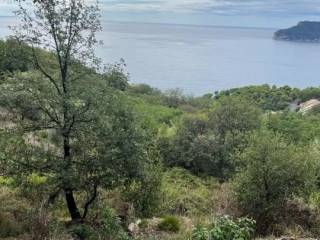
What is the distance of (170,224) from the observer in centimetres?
1067

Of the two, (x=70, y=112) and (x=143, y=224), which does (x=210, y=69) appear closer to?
(x=143, y=224)

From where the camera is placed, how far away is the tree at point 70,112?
30.9ft

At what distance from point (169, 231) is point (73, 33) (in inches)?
191

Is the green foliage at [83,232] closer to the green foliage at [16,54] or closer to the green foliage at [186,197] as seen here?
the green foliage at [16,54]

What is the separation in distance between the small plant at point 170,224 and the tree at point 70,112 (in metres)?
1.51

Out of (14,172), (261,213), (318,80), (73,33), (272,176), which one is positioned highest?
(73,33)

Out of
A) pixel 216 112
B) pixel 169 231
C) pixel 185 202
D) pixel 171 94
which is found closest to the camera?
pixel 169 231

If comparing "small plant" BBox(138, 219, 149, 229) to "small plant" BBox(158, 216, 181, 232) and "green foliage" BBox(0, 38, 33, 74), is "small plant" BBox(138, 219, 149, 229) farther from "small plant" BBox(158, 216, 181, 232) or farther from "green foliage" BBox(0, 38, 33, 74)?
"green foliage" BBox(0, 38, 33, 74)

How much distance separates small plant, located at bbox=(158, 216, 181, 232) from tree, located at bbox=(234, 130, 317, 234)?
114 inches

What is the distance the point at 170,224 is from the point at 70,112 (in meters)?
3.57

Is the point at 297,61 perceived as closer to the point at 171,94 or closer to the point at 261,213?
the point at 171,94

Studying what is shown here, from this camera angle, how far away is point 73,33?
9.71m


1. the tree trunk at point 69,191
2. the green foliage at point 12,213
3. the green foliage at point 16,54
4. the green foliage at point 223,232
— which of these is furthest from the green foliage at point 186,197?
the green foliage at point 223,232

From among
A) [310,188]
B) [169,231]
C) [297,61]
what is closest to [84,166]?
[169,231]
